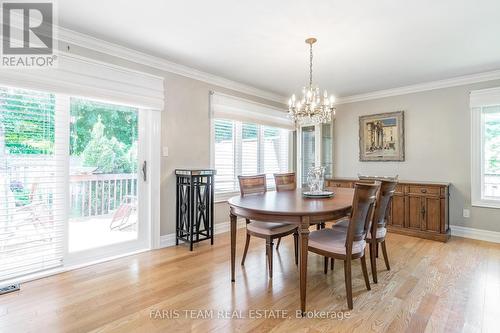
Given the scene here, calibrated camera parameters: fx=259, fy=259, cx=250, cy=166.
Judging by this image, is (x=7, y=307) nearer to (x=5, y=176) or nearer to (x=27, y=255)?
(x=27, y=255)

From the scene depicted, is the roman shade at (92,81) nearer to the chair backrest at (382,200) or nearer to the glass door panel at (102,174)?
the glass door panel at (102,174)

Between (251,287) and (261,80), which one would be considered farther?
(261,80)

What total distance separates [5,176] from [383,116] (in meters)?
5.23

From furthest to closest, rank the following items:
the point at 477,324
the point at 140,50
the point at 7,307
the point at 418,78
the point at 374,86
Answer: the point at 374,86 < the point at 418,78 < the point at 140,50 < the point at 7,307 < the point at 477,324

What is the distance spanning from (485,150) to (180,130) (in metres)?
4.41

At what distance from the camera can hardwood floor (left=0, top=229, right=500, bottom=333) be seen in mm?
1798

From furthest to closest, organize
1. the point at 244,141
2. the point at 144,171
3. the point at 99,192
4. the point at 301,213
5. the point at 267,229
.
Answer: the point at 244,141, the point at 144,171, the point at 99,192, the point at 267,229, the point at 301,213

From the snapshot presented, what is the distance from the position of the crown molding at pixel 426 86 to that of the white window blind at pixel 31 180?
4.62m

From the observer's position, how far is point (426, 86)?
13.8 feet

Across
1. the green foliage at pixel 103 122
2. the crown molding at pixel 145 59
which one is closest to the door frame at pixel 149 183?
the green foliage at pixel 103 122

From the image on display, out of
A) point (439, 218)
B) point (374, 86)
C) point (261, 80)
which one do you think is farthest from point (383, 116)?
point (261, 80)

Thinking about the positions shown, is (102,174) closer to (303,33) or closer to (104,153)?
(104,153)

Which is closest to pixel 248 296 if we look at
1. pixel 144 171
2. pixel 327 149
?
pixel 144 171

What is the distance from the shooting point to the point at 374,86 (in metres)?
4.39
